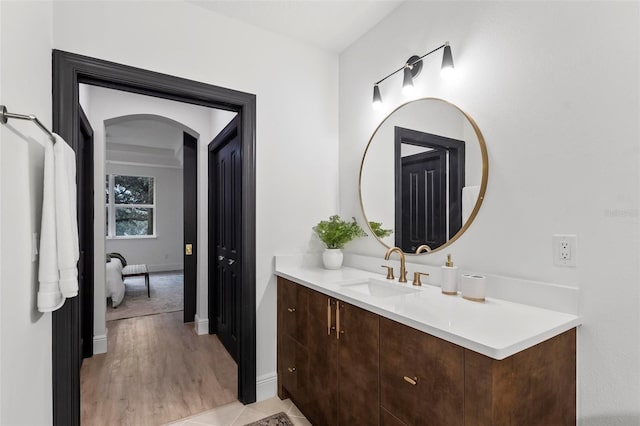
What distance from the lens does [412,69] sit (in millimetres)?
1950

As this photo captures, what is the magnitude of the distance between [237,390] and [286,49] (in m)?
2.53

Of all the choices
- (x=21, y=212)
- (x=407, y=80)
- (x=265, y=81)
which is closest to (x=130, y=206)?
(x=265, y=81)

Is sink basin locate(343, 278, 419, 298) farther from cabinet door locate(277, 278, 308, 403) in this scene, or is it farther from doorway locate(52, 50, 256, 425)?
doorway locate(52, 50, 256, 425)

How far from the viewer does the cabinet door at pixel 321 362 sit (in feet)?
5.46

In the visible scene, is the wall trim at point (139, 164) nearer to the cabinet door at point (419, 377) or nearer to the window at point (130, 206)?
the window at point (130, 206)

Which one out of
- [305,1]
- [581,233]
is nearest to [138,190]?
[305,1]

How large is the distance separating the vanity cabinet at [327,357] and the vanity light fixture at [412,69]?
1333 mm

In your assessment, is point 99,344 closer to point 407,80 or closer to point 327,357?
point 327,357

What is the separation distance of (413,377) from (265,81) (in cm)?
205

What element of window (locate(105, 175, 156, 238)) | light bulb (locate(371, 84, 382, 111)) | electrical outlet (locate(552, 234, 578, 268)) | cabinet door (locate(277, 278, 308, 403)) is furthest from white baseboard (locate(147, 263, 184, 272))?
electrical outlet (locate(552, 234, 578, 268))

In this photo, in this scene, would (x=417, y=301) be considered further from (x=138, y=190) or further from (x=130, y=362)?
(x=138, y=190)

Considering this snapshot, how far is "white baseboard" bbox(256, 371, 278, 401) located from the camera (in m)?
2.22

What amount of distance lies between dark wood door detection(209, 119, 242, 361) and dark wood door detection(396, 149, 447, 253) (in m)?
1.27

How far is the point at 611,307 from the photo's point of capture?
116 cm
